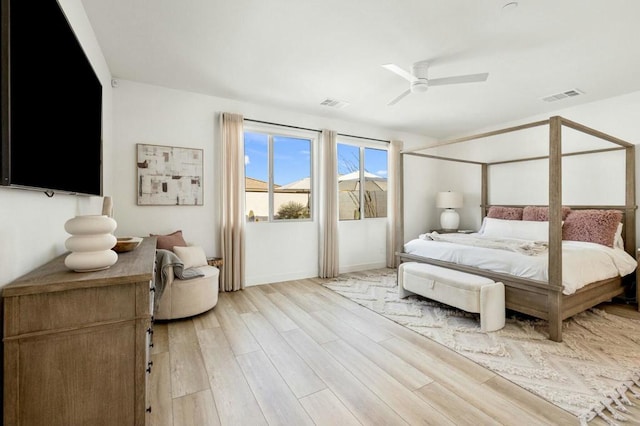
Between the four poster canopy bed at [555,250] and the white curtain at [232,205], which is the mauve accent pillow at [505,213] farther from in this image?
the white curtain at [232,205]

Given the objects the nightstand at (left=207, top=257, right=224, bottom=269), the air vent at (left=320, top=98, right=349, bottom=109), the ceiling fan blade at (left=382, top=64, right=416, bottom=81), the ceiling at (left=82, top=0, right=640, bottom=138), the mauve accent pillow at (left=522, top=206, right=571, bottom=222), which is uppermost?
the air vent at (left=320, top=98, right=349, bottom=109)

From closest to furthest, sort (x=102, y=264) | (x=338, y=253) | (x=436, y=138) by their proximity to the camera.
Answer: (x=102, y=264) < (x=338, y=253) < (x=436, y=138)

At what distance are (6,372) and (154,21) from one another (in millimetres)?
2486

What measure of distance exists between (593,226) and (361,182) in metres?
3.23

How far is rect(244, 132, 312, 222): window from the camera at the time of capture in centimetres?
427

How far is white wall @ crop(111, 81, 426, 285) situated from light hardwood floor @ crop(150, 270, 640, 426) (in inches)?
50.8

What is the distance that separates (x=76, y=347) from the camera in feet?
3.64

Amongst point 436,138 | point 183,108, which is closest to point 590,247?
point 436,138

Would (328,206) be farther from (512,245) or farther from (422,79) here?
(512,245)

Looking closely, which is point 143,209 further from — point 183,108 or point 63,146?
point 63,146

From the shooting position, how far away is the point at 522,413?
158 centimetres

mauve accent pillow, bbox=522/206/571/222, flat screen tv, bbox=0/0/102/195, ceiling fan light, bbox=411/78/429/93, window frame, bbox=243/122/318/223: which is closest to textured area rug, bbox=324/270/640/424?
mauve accent pillow, bbox=522/206/571/222

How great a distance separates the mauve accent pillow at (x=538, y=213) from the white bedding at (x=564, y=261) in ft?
2.05

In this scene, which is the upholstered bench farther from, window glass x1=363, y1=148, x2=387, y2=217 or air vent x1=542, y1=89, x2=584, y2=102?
air vent x1=542, y1=89, x2=584, y2=102
